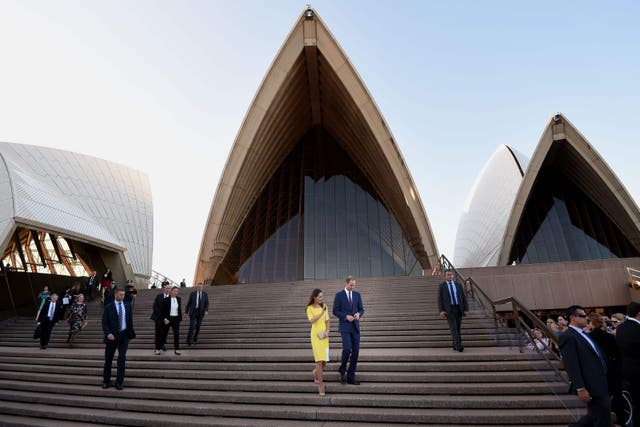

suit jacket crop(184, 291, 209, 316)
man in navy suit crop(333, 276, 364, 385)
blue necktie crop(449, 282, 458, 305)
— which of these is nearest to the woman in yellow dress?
man in navy suit crop(333, 276, 364, 385)

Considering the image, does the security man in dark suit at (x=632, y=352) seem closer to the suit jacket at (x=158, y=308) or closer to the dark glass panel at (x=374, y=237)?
the suit jacket at (x=158, y=308)

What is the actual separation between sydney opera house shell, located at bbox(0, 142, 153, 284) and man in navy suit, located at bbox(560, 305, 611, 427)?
52.4 feet

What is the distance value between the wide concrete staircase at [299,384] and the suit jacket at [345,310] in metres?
0.73

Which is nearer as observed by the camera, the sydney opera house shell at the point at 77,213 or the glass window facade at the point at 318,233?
the sydney opera house shell at the point at 77,213

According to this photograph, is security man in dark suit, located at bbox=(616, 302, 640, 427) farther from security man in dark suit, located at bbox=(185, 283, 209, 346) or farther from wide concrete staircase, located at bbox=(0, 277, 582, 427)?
security man in dark suit, located at bbox=(185, 283, 209, 346)

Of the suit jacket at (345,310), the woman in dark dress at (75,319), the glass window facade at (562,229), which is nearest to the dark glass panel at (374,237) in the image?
the glass window facade at (562,229)

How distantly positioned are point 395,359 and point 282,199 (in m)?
17.2

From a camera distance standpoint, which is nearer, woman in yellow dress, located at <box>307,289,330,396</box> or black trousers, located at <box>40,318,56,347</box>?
woman in yellow dress, located at <box>307,289,330,396</box>

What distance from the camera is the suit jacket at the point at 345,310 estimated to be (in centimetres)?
489

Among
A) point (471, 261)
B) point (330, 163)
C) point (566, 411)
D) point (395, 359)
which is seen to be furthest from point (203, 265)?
point (471, 261)

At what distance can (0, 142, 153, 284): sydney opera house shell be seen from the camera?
49.6 ft

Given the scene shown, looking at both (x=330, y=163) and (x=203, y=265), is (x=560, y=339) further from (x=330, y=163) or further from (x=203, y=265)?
(x=330, y=163)

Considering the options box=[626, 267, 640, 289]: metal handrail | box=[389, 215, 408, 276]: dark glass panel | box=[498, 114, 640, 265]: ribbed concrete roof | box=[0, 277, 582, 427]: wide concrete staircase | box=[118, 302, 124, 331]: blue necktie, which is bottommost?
box=[0, 277, 582, 427]: wide concrete staircase

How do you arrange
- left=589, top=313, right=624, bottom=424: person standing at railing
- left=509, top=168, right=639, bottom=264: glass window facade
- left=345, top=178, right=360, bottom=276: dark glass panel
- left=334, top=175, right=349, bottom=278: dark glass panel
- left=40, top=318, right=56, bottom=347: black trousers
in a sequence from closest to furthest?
left=589, top=313, right=624, bottom=424: person standing at railing
left=40, top=318, right=56, bottom=347: black trousers
left=334, top=175, right=349, bottom=278: dark glass panel
left=345, top=178, right=360, bottom=276: dark glass panel
left=509, top=168, right=639, bottom=264: glass window facade
